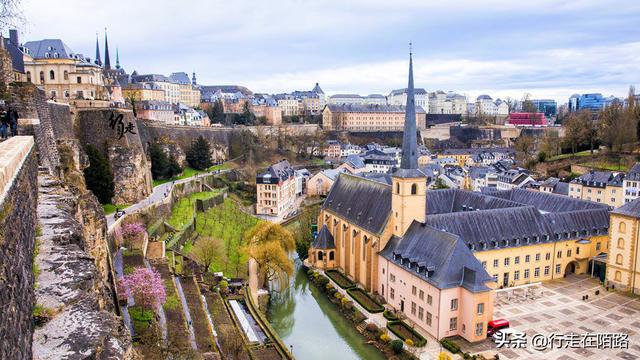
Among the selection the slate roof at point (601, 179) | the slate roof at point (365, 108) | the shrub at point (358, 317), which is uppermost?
the slate roof at point (365, 108)

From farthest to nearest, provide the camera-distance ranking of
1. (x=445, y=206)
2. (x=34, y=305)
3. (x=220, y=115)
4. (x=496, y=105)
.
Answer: (x=496, y=105) → (x=220, y=115) → (x=445, y=206) → (x=34, y=305)

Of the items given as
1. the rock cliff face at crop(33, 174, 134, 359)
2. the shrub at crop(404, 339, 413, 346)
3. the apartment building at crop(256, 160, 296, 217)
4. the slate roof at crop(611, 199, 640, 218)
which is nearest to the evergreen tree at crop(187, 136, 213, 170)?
the apartment building at crop(256, 160, 296, 217)

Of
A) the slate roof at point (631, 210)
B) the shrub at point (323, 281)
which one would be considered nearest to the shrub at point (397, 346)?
the shrub at point (323, 281)

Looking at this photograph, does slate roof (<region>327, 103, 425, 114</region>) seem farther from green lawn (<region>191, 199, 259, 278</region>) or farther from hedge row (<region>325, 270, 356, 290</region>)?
hedge row (<region>325, 270, 356, 290</region>)

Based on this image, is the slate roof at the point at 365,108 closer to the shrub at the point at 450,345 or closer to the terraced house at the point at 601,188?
the terraced house at the point at 601,188

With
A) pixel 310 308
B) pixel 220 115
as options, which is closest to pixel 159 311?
pixel 310 308

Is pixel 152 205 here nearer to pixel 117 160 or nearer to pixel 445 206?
pixel 117 160

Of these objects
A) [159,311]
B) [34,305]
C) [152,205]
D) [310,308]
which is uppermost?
[34,305]
